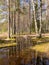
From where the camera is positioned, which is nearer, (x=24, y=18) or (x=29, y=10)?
(x=29, y=10)

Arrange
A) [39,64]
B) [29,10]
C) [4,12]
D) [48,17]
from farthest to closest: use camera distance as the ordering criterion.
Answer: [48,17]
[29,10]
[4,12]
[39,64]

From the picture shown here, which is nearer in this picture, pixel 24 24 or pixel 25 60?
pixel 25 60

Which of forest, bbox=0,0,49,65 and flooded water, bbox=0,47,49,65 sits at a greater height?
forest, bbox=0,0,49,65

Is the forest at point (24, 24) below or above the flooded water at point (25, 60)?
above

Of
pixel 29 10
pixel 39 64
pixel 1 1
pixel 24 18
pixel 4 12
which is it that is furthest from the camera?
pixel 24 18

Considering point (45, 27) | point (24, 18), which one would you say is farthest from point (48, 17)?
point (24, 18)

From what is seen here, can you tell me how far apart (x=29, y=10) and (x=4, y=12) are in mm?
6044

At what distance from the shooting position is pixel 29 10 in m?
32.6

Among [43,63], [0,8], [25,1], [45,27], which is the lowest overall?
[43,63]

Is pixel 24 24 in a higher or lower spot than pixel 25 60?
higher

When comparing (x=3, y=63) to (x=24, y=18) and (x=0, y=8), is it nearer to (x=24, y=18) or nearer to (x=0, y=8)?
(x=0, y=8)

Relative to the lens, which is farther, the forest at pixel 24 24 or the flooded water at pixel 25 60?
the forest at pixel 24 24

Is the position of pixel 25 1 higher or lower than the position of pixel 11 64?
higher

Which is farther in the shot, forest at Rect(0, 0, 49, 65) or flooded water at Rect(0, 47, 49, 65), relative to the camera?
forest at Rect(0, 0, 49, 65)
